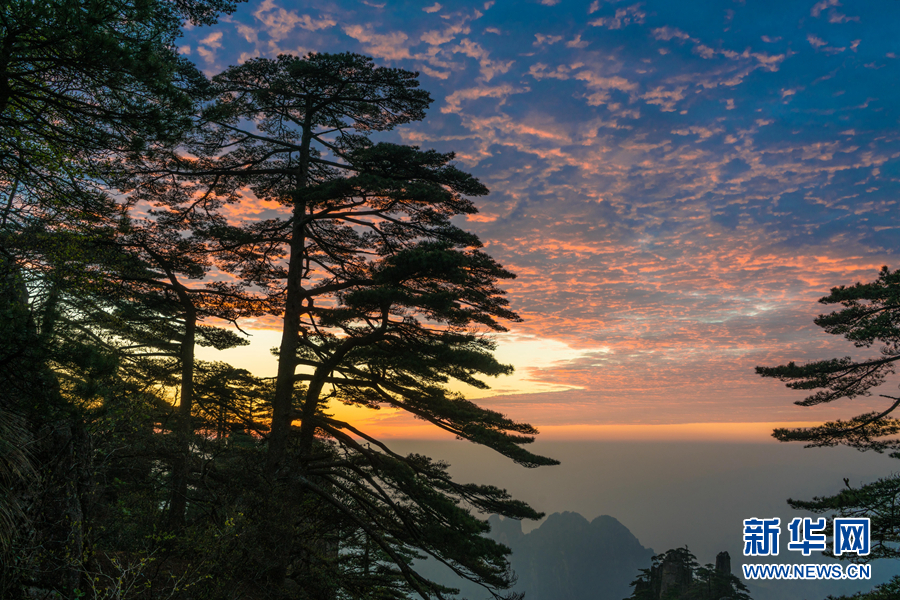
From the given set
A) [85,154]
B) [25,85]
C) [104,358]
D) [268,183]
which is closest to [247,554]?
[104,358]

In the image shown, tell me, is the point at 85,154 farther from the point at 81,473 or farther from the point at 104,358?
the point at 81,473

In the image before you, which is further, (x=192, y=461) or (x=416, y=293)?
(x=192, y=461)

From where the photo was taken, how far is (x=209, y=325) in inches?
706

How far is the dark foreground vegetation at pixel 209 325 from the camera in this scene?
6184 millimetres

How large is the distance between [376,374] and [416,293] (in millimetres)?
3270

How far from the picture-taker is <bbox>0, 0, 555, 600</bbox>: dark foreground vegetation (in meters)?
6.18

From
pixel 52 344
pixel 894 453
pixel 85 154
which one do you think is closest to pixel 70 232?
pixel 85 154

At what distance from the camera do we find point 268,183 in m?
14.4

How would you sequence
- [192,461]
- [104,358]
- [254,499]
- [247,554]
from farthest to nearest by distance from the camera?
[192,461]
[254,499]
[247,554]
[104,358]

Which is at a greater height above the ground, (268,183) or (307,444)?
(268,183)

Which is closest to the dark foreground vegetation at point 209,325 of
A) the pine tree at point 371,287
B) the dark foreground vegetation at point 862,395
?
the pine tree at point 371,287

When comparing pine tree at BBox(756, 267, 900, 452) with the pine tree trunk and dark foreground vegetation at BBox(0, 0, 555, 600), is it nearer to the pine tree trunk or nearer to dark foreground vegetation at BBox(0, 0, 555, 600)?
dark foreground vegetation at BBox(0, 0, 555, 600)

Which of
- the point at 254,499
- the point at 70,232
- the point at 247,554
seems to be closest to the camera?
the point at 70,232

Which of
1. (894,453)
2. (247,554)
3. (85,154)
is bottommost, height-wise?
(247,554)
